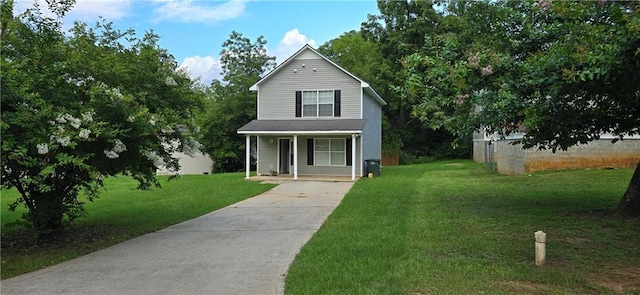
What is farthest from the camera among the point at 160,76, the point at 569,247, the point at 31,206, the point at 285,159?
the point at 285,159

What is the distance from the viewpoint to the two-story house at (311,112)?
2169 cm

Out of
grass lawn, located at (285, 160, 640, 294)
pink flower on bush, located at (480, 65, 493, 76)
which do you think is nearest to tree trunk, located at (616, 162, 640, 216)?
grass lawn, located at (285, 160, 640, 294)

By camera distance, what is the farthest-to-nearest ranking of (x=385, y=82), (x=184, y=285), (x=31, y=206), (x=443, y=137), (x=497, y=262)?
(x=443, y=137) → (x=385, y=82) → (x=31, y=206) → (x=497, y=262) → (x=184, y=285)

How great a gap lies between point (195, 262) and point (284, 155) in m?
17.1

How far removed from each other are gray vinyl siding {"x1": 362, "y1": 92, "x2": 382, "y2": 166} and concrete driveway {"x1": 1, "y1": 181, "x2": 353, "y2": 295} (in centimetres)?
1231

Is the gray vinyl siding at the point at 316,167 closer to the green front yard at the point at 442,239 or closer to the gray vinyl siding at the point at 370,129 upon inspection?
the gray vinyl siding at the point at 370,129

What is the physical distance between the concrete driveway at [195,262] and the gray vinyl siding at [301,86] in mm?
11621

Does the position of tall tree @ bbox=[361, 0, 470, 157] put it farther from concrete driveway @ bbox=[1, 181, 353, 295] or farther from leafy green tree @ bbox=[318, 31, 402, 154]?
concrete driveway @ bbox=[1, 181, 353, 295]

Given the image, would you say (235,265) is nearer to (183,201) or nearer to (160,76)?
(160,76)

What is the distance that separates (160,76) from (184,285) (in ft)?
16.0

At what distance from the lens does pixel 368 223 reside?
357 inches

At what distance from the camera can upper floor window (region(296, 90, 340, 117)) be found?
72.0 feet

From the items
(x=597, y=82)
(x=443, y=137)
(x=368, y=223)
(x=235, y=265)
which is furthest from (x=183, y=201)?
(x=443, y=137)

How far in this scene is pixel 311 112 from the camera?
22188 mm
